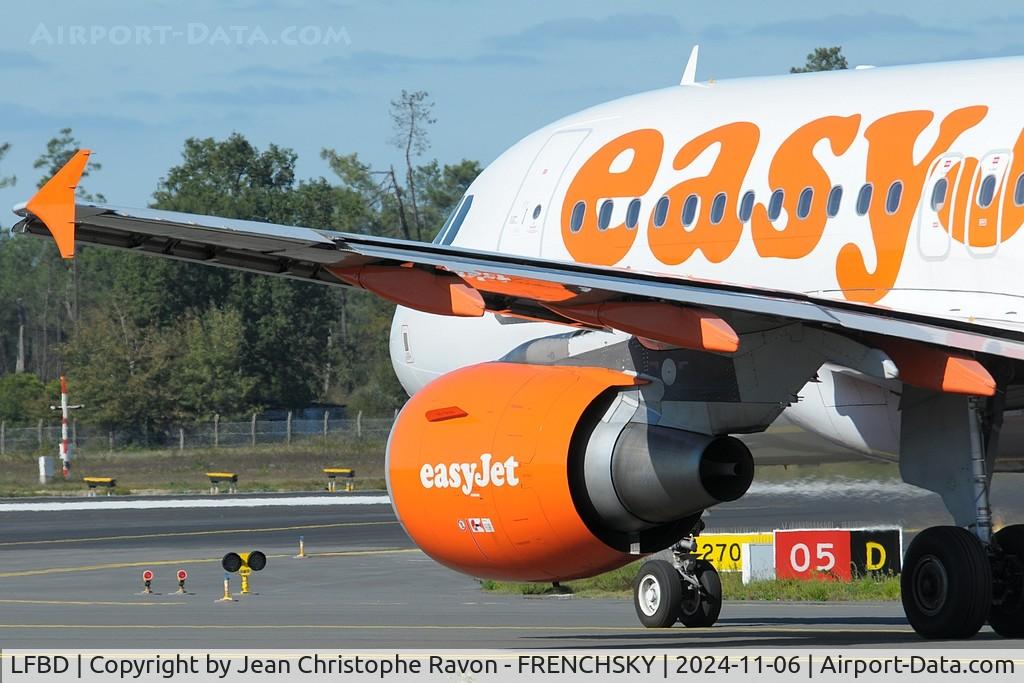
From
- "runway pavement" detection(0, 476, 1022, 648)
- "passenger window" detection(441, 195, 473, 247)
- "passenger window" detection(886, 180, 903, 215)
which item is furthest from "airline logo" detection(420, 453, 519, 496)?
"passenger window" detection(441, 195, 473, 247)

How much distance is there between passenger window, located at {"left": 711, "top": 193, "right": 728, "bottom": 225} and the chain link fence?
5988 cm

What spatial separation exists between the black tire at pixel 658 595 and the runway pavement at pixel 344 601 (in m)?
0.21

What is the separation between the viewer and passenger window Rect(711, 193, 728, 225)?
51.5 feet

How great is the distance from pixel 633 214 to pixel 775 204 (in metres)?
1.73

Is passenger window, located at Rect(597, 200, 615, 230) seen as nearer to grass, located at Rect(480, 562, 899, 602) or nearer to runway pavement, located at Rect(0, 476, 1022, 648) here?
runway pavement, located at Rect(0, 476, 1022, 648)

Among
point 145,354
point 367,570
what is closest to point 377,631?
point 367,570

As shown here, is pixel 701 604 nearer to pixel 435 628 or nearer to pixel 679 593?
pixel 679 593

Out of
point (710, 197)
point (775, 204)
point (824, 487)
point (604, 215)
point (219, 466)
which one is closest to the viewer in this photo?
point (775, 204)

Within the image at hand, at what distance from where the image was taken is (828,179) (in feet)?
48.8

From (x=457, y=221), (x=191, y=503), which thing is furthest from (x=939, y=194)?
(x=191, y=503)

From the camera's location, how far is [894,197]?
564 inches

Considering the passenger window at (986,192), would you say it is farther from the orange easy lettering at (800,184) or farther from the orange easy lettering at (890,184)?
the orange easy lettering at (800,184)

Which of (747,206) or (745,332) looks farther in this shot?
(747,206)

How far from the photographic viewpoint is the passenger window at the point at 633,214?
54.4 feet
